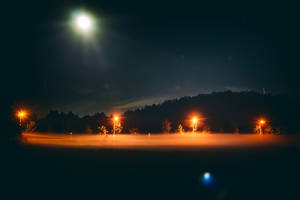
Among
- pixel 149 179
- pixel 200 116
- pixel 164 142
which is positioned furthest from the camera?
pixel 200 116

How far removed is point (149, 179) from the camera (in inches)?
314

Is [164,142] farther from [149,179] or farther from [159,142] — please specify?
[149,179]

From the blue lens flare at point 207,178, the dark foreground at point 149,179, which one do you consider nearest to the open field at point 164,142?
the dark foreground at point 149,179

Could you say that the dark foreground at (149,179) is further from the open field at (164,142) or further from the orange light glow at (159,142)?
the open field at (164,142)

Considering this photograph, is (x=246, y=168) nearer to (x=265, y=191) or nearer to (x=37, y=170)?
(x=265, y=191)

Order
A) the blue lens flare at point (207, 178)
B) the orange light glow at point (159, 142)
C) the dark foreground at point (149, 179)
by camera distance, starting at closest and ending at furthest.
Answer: the dark foreground at point (149, 179) → the blue lens flare at point (207, 178) → the orange light glow at point (159, 142)

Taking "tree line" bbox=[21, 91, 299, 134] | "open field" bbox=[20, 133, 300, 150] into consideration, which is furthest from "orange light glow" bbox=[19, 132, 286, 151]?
"tree line" bbox=[21, 91, 299, 134]

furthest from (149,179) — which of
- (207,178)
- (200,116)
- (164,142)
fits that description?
(200,116)

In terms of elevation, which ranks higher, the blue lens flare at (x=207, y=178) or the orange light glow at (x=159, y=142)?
the blue lens flare at (x=207, y=178)

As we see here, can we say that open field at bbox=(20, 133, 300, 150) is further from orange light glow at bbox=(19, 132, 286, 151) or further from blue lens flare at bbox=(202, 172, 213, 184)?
blue lens flare at bbox=(202, 172, 213, 184)

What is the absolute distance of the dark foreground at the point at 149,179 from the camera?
6660mm

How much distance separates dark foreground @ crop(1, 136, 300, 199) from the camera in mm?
6660

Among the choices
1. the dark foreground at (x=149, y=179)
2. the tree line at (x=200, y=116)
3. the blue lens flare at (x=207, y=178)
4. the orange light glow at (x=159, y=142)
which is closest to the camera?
the dark foreground at (x=149, y=179)

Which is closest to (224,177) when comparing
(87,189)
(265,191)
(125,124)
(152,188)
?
(265,191)
